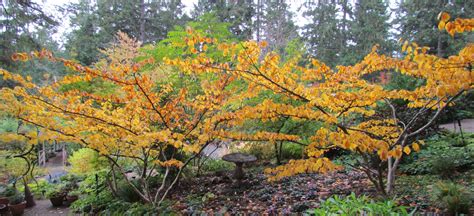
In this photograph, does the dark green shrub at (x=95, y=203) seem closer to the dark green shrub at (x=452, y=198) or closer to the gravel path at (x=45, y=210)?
the gravel path at (x=45, y=210)

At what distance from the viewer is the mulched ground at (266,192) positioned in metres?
3.58

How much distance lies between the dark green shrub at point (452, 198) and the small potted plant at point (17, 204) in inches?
267

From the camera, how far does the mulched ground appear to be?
11.7 ft

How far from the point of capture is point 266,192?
4.14 meters

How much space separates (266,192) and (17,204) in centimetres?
489

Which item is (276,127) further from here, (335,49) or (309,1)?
(335,49)

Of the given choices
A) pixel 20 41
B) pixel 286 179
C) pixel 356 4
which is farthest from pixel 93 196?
pixel 356 4

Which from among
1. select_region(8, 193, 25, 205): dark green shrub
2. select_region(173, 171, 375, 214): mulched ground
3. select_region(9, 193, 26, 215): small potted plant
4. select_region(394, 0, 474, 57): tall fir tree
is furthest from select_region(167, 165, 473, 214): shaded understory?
select_region(394, 0, 474, 57): tall fir tree

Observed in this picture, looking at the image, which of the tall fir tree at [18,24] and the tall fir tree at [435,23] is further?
the tall fir tree at [435,23]

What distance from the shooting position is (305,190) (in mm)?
3986

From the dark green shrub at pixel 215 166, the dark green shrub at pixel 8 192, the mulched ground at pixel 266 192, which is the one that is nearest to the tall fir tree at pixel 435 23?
the dark green shrub at pixel 215 166

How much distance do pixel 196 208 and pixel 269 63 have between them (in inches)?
99.6

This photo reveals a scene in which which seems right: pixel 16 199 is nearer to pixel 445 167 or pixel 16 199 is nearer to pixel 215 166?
pixel 215 166

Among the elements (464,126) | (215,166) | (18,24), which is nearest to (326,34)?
(464,126)
